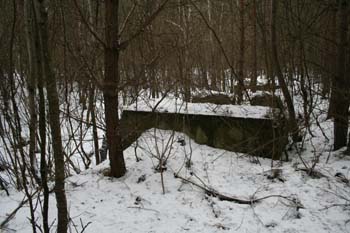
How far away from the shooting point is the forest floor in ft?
7.91

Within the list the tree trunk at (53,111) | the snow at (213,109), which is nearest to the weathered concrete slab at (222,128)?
the snow at (213,109)

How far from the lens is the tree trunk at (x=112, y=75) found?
9.23ft

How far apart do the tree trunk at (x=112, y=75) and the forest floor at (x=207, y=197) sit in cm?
49

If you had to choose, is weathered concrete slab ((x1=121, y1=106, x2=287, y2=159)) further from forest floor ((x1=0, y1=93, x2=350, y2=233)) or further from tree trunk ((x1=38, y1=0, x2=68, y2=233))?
tree trunk ((x1=38, y1=0, x2=68, y2=233))

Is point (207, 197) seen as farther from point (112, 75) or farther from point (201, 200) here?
point (112, 75)

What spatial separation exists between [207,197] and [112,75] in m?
1.58

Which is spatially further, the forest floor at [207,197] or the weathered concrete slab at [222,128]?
the weathered concrete slab at [222,128]

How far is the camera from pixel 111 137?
2990 millimetres

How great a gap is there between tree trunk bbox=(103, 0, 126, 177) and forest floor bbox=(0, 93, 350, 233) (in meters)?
0.49

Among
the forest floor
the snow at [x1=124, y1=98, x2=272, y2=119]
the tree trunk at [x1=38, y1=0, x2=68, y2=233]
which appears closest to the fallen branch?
the forest floor

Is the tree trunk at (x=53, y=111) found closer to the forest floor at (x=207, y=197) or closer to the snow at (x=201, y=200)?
the forest floor at (x=207, y=197)

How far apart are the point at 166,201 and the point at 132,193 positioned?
0.38 m

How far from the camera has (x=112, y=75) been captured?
288 cm

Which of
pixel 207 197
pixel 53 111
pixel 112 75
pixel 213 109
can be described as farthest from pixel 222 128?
pixel 53 111
